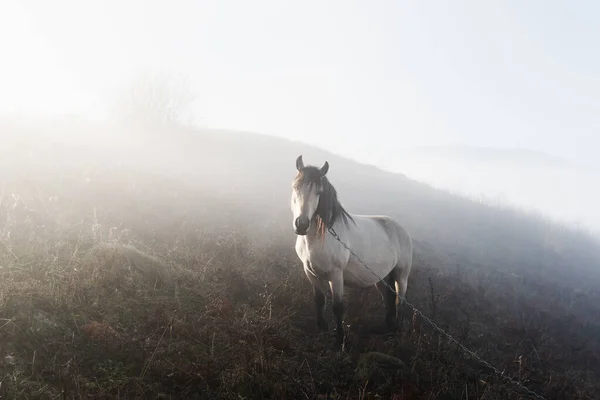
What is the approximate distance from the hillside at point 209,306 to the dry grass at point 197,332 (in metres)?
0.02

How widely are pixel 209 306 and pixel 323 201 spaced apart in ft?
6.96

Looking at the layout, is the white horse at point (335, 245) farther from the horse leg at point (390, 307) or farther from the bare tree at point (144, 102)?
the bare tree at point (144, 102)

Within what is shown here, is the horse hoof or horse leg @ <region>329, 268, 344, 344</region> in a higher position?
horse leg @ <region>329, 268, 344, 344</region>

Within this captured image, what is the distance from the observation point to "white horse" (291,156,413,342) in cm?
516

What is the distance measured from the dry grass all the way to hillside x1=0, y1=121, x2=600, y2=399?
23 millimetres

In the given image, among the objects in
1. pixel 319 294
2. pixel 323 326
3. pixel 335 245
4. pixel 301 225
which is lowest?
pixel 323 326

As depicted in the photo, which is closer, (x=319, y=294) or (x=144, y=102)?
(x=319, y=294)

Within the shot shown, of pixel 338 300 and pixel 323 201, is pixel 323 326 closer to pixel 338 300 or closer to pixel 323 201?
pixel 338 300

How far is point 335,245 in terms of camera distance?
5570 millimetres

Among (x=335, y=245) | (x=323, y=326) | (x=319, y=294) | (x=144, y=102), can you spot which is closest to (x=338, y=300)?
(x=319, y=294)

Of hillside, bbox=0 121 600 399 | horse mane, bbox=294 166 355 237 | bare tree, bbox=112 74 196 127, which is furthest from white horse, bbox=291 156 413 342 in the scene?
bare tree, bbox=112 74 196 127

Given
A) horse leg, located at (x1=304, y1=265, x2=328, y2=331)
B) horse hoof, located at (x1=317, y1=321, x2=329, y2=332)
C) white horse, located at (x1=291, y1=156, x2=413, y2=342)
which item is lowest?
horse hoof, located at (x1=317, y1=321, x2=329, y2=332)

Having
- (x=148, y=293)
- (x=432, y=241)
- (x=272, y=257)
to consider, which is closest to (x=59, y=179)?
(x=272, y=257)

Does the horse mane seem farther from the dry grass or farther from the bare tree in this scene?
the bare tree
